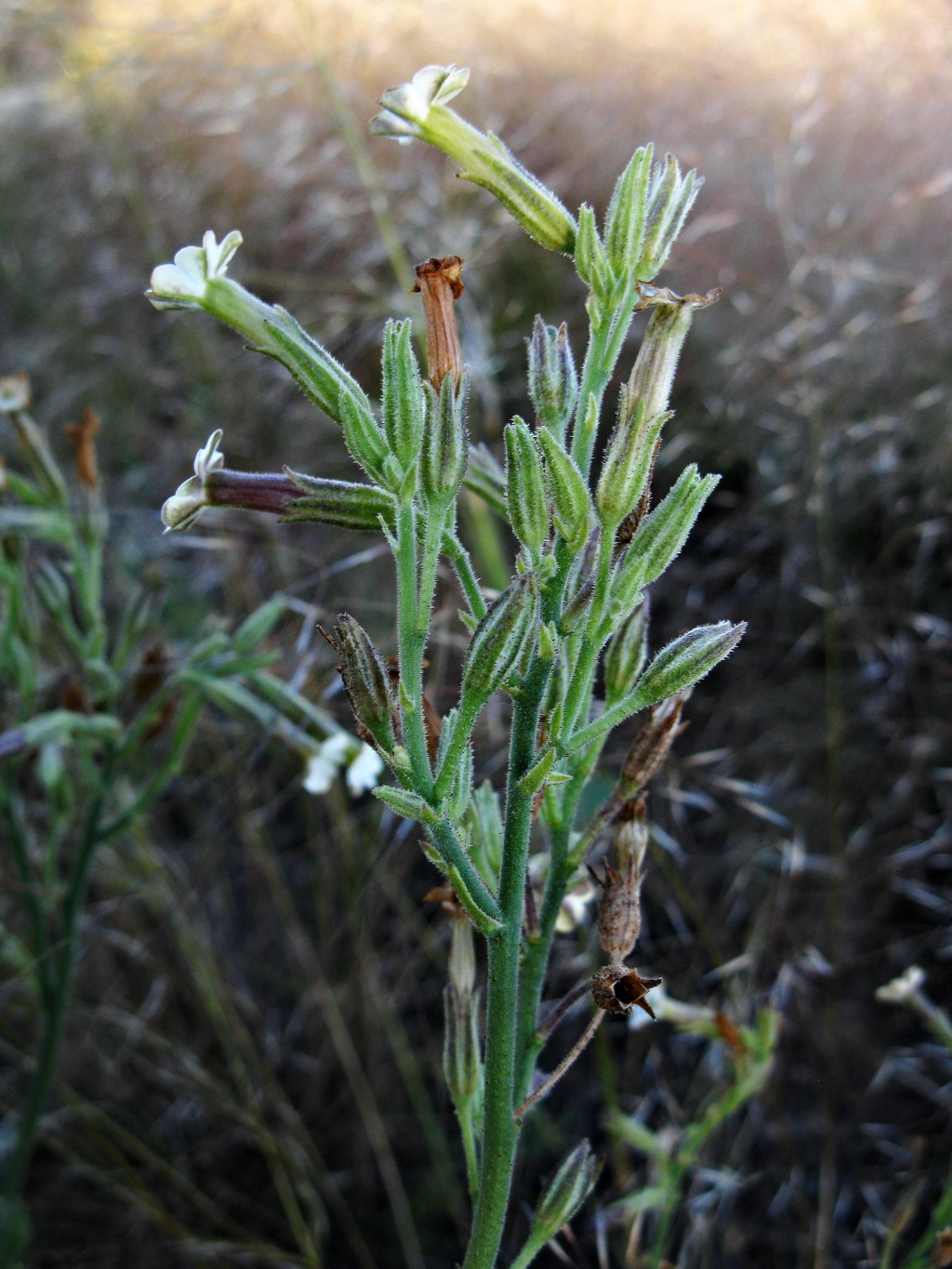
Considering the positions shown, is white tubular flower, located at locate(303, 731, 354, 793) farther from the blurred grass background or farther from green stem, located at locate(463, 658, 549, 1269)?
green stem, located at locate(463, 658, 549, 1269)

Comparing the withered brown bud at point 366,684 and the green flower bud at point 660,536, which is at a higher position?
the withered brown bud at point 366,684

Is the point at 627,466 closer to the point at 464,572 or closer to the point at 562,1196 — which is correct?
the point at 464,572

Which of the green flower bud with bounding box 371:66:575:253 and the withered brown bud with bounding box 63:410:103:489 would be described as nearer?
the green flower bud with bounding box 371:66:575:253

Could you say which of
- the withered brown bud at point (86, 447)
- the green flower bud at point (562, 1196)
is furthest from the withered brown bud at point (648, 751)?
the withered brown bud at point (86, 447)

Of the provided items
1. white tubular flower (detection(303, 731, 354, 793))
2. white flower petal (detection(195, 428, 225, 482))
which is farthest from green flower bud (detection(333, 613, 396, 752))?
white tubular flower (detection(303, 731, 354, 793))

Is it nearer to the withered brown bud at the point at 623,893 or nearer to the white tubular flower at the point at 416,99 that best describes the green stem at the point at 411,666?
the withered brown bud at the point at 623,893

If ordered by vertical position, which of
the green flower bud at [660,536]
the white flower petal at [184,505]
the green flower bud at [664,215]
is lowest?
the green flower bud at [660,536]
